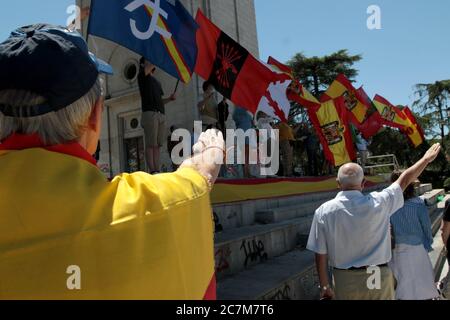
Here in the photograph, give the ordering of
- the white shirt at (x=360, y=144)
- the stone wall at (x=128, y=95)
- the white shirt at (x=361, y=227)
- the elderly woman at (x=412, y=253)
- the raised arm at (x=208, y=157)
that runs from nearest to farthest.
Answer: the raised arm at (x=208, y=157) < the white shirt at (x=361, y=227) < the elderly woman at (x=412, y=253) < the stone wall at (x=128, y=95) < the white shirt at (x=360, y=144)

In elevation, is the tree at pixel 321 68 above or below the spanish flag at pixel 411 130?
above

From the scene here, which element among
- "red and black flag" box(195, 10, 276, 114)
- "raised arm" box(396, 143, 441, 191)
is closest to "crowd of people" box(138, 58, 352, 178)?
"red and black flag" box(195, 10, 276, 114)

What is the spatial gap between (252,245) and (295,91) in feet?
23.7

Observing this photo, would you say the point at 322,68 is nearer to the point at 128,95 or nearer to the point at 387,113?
the point at 387,113

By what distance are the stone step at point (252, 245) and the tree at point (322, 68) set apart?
24753 mm

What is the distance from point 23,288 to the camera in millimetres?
884

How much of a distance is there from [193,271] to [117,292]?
0.21m

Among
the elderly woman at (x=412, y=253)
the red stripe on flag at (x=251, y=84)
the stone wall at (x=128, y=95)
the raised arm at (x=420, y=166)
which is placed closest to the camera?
the raised arm at (x=420, y=166)

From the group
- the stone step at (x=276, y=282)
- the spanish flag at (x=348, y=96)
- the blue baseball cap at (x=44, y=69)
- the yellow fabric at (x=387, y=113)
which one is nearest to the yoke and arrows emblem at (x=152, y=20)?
the stone step at (x=276, y=282)

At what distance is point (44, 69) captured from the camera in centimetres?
100

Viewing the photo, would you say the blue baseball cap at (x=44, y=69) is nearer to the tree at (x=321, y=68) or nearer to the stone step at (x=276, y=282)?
the stone step at (x=276, y=282)

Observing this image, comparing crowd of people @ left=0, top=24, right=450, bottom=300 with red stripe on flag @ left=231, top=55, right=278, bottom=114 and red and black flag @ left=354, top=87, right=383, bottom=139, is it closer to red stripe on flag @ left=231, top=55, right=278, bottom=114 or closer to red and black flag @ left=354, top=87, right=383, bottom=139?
red stripe on flag @ left=231, top=55, right=278, bottom=114

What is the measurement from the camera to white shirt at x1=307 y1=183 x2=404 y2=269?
3500 millimetres

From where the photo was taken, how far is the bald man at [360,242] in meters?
3.50
